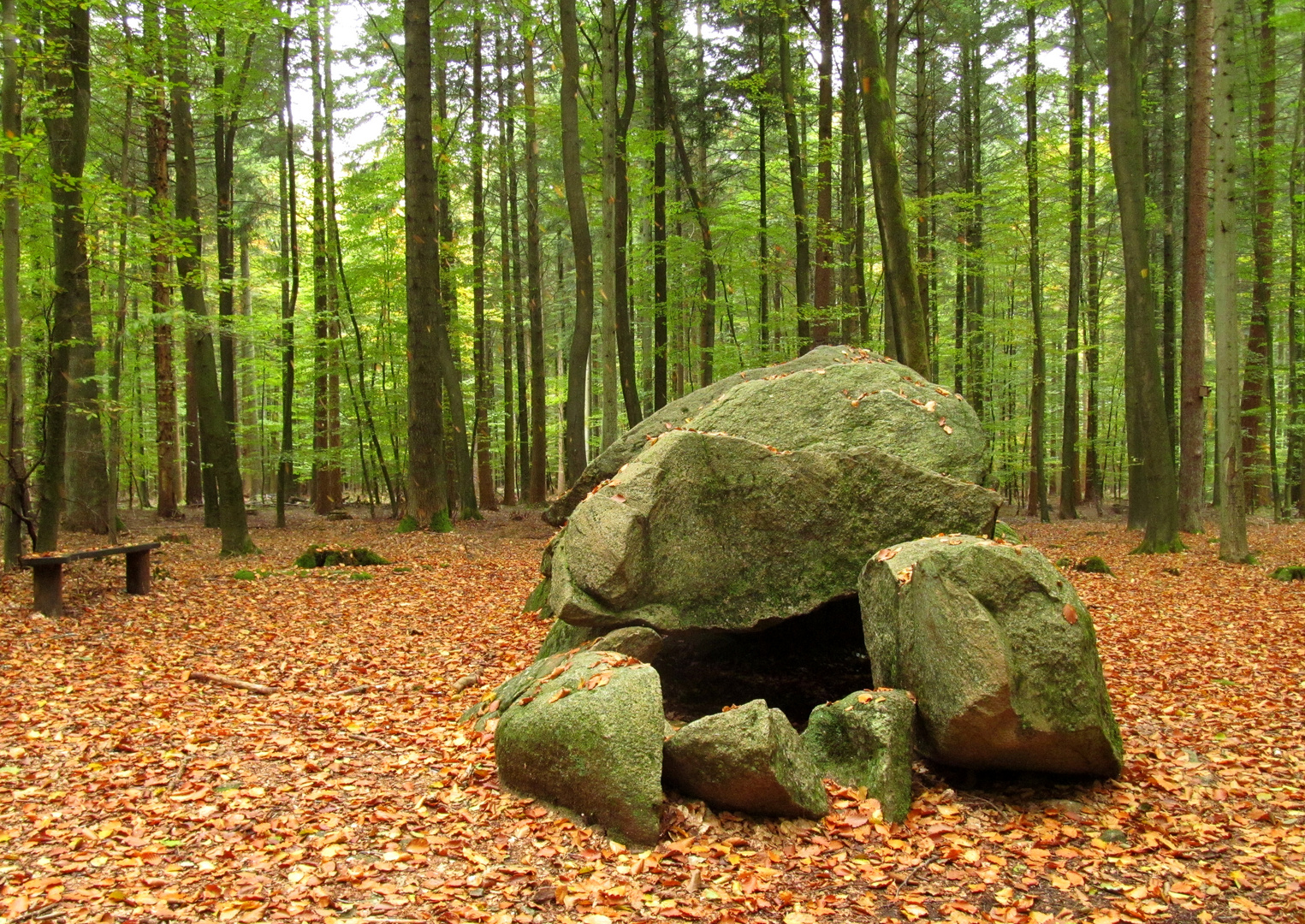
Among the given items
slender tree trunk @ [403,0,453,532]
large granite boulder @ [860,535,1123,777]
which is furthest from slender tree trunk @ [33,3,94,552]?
large granite boulder @ [860,535,1123,777]

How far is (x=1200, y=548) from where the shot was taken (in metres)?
12.2

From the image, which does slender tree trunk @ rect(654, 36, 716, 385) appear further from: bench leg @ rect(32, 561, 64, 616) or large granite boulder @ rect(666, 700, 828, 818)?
large granite boulder @ rect(666, 700, 828, 818)

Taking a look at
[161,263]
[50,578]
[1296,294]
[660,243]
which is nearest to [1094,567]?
[660,243]

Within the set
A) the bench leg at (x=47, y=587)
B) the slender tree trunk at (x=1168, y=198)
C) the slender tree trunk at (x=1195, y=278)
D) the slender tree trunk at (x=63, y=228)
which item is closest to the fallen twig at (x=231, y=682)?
the bench leg at (x=47, y=587)

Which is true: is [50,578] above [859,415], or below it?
below

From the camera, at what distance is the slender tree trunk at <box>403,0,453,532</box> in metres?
13.3

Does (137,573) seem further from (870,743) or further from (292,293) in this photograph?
(292,293)

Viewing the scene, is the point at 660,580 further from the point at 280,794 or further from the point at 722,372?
the point at 722,372

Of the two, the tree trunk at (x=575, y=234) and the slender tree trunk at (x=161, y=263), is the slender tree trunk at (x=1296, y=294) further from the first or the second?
the slender tree trunk at (x=161, y=263)

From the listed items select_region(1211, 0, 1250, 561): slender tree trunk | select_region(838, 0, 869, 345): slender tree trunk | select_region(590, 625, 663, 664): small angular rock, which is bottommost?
select_region(590, 625, 663, 664): small angular rock

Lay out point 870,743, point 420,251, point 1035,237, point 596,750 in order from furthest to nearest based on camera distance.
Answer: point 1035,237 → point 420,251 → point 870,743 → point 596,750

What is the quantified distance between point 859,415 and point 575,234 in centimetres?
903

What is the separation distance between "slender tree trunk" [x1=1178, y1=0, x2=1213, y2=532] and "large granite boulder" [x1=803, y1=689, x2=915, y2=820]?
10.0 m

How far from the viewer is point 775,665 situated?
23.1 ft
